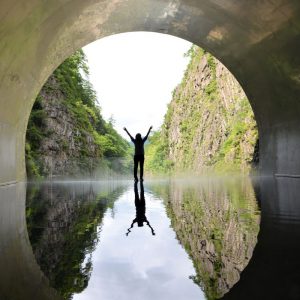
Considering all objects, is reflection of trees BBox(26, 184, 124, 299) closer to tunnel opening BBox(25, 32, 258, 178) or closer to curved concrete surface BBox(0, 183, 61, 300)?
curved concrete surface BBox(0, 183, 61, 300)

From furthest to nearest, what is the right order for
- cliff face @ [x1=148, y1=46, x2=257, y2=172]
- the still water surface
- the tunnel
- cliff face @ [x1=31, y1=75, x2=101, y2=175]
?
1. cliff face @ [x1=148, y1=46, x2=257, y2=172]
2. cliff face @ [x1=31, y1=75, x2=101, y2=175]
3. the tunnel
4. the still water surface

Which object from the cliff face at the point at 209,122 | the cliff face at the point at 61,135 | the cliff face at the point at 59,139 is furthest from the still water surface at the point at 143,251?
the cliff face at the point at 209,122

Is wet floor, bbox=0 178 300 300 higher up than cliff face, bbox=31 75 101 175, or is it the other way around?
cliff face, bbox=31 75 101 175

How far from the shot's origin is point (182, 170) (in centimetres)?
4275

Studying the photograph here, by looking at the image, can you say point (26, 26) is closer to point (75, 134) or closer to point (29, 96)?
point (29, 96)

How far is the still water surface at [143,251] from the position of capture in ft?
7.09

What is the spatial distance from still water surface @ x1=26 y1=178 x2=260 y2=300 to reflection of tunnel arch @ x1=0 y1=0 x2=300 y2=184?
4.28 metres

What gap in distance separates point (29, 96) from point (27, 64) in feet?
7.08

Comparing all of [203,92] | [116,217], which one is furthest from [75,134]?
[116,217]

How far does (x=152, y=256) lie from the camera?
2.90 metres

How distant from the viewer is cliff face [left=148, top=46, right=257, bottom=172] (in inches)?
1087

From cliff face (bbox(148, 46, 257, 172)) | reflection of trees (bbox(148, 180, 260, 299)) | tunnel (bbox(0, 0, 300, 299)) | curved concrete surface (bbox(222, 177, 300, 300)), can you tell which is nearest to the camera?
curved concrete surface (bbox(222, 177, 300, 300))

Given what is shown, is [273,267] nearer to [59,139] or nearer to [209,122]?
[59,139]

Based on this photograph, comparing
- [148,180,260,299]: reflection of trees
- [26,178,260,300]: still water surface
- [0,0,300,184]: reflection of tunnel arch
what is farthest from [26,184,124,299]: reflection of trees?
[0,0,300,184]: reflection of tunnel arch
